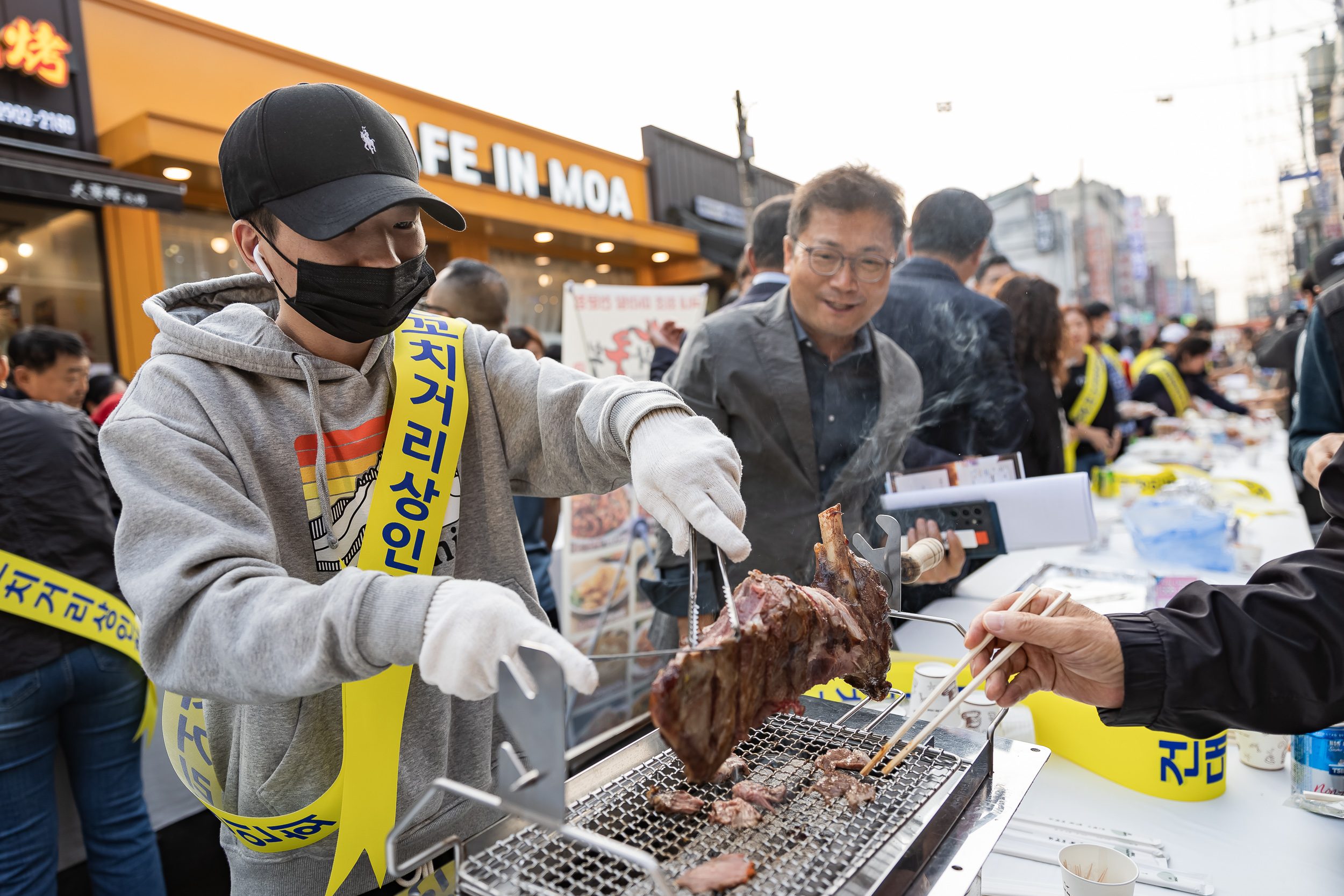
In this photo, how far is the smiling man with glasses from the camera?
10.8 ft

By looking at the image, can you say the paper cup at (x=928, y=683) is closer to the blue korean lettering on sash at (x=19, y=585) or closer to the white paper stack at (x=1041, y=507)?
the white paper stack at (x=1041, y=507)

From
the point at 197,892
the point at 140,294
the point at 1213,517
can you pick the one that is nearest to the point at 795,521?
the point at 1213,517

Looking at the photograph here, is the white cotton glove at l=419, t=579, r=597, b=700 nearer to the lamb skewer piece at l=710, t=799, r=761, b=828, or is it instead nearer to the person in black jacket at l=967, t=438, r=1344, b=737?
the lamb skewer piece at l=710, t=799, r=761, b=828

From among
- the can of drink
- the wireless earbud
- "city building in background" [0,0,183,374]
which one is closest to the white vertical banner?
the wireless earbud

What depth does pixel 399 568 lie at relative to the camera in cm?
186

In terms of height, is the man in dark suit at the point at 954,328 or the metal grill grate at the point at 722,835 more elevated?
the man in dark suit at the point at 954,328

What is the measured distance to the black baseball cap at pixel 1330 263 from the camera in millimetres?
4762

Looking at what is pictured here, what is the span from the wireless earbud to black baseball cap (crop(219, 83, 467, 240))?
0.38 ft

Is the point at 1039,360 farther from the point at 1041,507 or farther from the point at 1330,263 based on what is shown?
the point at 1041,507

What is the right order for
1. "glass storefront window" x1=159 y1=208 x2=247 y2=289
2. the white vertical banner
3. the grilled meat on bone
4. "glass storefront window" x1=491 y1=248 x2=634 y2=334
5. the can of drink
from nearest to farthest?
the grilled meat on bone < the can of drink < the white vertical banner < "glass storefront window" x1=159 y1=208 x2=247 y2=289 < "glass storefront window" x1=491 y1=248 x2=634 y2=334

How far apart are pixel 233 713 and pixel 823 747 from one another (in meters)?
1.49

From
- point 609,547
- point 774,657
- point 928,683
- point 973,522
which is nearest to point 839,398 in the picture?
point 973,522

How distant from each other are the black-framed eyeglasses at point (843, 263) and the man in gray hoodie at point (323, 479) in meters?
1.64

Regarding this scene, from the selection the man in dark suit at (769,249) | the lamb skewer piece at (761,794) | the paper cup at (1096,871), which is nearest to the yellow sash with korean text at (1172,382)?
the man in dark suit at (769,249)
